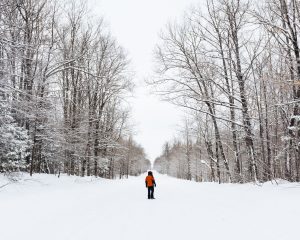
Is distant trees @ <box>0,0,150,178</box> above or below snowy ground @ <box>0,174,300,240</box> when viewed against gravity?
above

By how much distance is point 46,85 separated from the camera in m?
21.5

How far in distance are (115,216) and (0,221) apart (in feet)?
10.3

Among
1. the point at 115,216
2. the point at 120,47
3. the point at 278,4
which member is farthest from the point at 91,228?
the point at 120,47

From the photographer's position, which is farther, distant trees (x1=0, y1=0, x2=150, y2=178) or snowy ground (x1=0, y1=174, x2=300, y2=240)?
distant trees (x1=0, y1=0, x2=150, y2=178)

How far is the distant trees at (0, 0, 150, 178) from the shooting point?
14.8 metres

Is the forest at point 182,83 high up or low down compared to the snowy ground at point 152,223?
up

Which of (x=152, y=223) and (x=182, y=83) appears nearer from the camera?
(x=152, y=223)

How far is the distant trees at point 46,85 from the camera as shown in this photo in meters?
14.8

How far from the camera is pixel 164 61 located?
20906 millimetres

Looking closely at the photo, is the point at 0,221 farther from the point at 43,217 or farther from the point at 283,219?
the point at 283,219

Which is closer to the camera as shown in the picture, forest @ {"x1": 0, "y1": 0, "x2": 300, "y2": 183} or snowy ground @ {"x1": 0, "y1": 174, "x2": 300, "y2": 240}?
snowy ground @ {"x1": 0, "y1": 174, "x2": 300, "y2": 240}

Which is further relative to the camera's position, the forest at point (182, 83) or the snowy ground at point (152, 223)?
the forest at point (182, 83)

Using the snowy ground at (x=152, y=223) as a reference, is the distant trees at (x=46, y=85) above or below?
above

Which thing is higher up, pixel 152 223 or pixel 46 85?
pixel 46 85
